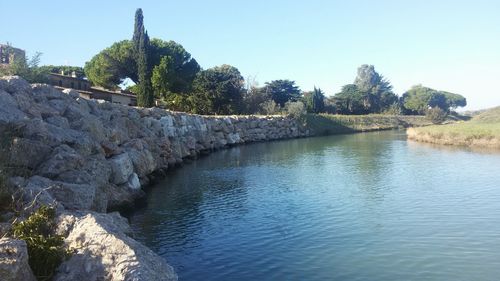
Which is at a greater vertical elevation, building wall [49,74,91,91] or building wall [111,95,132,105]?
building wall [49,74,91,91]

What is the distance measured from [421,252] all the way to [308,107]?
279 feet

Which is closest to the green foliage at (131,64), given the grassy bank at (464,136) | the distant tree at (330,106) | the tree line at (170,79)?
the tree line at (170,79)

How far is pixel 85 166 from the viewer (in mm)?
14469

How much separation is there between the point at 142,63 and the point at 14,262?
53981mm

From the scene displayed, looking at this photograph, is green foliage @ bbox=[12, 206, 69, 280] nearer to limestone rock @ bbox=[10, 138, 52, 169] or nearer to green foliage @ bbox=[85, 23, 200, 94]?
limestone rock @ bbox=[10, 138, 52, 169]

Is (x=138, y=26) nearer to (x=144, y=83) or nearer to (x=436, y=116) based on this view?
(x=144, y=83)

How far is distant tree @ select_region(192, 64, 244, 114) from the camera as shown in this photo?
6819cm

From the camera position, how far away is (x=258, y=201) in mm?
20156

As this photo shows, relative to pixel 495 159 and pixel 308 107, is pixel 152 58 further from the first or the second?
pixel 495 159

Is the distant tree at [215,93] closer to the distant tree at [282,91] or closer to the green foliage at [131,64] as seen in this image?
the green foliage at [131,64]

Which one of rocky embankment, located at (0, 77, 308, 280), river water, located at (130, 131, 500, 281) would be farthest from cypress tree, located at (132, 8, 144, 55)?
river water, located at (130, 131, 500, 281)

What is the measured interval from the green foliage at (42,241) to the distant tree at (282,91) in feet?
285

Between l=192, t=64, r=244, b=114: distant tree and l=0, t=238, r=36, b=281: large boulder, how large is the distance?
202 feet

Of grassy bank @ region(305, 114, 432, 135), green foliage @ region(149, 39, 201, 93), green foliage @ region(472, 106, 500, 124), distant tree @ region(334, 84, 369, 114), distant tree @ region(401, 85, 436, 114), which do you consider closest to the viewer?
green foliage @ region(472, 106, 500, 124)
